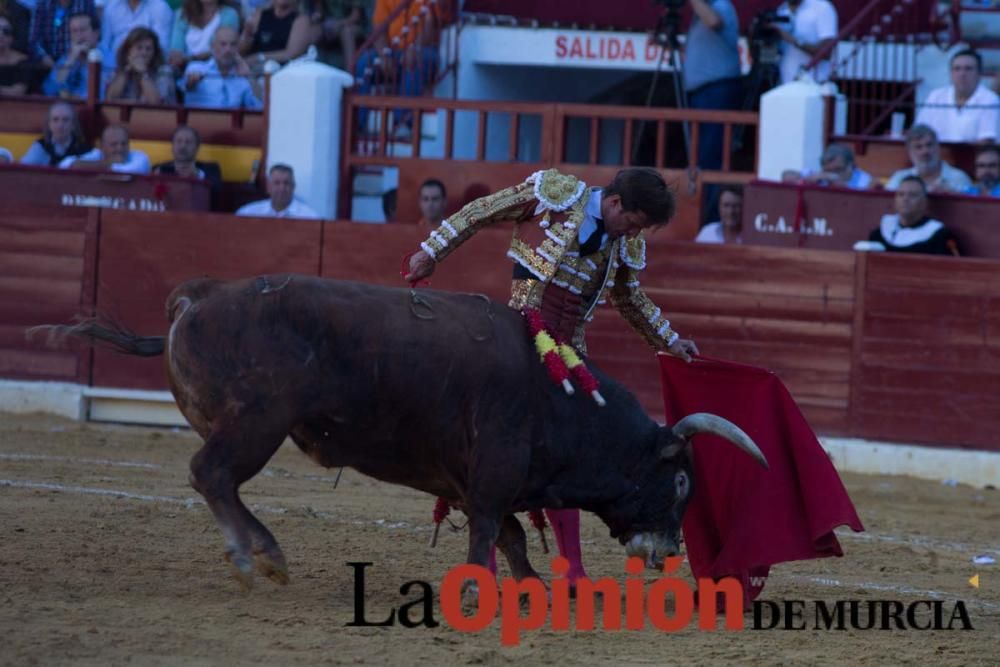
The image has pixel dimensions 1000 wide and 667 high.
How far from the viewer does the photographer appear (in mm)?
9695

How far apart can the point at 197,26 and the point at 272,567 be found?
23.7 feet

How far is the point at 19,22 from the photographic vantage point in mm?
10727

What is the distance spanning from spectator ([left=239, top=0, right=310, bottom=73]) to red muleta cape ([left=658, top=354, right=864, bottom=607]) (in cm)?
621

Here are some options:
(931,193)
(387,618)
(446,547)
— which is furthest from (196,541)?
(931,193)

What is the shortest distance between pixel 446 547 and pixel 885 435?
3526 millimetres

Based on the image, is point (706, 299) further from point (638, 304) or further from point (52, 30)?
point (52, 30)

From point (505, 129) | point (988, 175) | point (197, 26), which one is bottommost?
point (988, 175)

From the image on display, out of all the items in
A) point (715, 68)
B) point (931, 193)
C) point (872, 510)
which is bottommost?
point (872, 510)

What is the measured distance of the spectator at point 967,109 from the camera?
8.98 metres

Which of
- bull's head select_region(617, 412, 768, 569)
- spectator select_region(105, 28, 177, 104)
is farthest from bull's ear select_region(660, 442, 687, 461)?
spectator select_region(105, 28, 177, 104)

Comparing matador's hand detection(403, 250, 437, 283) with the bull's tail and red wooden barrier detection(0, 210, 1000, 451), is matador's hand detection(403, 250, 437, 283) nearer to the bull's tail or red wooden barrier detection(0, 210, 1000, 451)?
the bull's tail

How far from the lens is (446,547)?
18.2 ft

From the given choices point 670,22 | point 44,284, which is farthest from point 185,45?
point 670,22

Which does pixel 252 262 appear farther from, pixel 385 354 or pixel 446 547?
pixel 385 354
